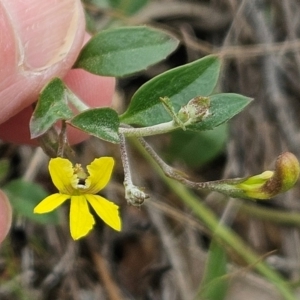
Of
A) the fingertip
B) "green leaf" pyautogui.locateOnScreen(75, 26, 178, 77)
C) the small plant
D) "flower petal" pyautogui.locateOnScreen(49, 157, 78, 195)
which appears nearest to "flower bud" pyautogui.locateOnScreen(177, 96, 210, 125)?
the small plant

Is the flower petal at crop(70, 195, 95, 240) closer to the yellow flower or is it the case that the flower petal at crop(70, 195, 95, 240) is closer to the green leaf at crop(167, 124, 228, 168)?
the yellow flower

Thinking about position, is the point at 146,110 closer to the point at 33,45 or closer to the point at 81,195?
the point at 81,195

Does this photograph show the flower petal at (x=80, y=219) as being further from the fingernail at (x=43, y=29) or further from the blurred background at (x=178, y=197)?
the blurred background at (x=178, y=197)

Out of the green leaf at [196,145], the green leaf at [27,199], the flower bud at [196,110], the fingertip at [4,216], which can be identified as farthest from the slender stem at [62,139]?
the green leaf at [196,145]

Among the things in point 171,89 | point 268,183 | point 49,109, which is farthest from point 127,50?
point 268,183

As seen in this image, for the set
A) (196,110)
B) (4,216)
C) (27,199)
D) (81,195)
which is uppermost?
(196,110)

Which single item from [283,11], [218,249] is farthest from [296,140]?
[218,249]
